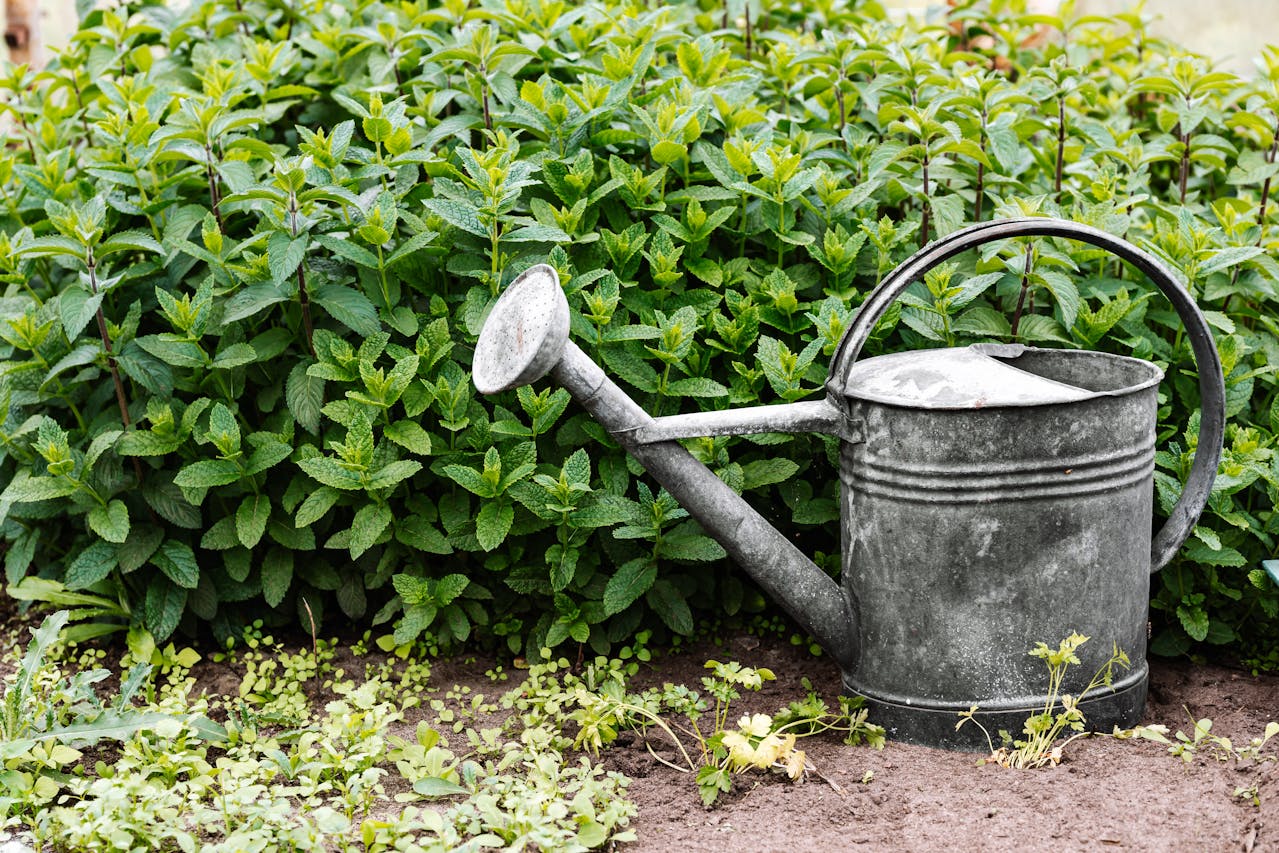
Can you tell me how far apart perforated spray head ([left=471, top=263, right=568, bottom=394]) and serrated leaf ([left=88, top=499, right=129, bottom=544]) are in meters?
0.97

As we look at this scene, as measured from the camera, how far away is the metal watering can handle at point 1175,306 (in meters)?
2.29

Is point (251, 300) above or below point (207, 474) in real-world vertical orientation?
above

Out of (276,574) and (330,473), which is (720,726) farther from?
(276,574)

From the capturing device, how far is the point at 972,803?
7.15 feet

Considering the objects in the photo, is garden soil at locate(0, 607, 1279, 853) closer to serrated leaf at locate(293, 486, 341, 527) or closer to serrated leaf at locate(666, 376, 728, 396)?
serrated leaf at locate(293, 486, 341, 527)

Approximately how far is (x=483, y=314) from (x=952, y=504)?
1.06 meters

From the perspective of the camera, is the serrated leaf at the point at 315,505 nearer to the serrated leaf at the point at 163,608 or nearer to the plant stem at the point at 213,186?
the serrated leaf at the point at 163,608

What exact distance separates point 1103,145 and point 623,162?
1276mm

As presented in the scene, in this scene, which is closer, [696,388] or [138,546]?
[696,388]

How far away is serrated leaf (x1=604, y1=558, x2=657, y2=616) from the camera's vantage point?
8.72ft

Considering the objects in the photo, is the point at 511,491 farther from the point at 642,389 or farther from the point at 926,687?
the point at 926,687

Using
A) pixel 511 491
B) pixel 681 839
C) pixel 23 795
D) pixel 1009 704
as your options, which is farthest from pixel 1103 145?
pixel 23 795

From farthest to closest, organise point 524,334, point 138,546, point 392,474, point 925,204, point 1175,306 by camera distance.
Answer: point 925,204
point 138,546
point 392,474
point 1175,306
point 524,334

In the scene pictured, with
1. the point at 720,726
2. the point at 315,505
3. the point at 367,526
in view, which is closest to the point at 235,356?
the point at 315,505
